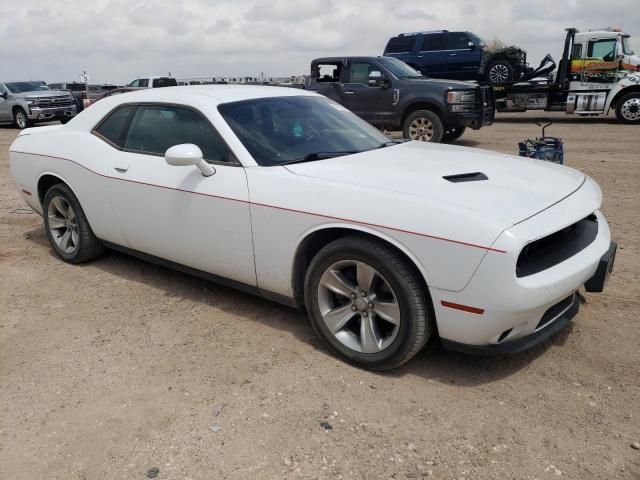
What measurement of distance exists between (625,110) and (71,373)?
1640 cm

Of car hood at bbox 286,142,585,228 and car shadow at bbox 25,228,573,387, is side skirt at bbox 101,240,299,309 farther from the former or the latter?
car hood at bbox 286,142,585,228

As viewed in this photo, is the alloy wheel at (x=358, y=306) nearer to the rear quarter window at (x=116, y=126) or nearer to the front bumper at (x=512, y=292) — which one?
the front bumper at (x=512, y=292)

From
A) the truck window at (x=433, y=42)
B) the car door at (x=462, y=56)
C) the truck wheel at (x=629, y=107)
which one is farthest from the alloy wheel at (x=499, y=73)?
the truck wheel at (x=629, y=107)

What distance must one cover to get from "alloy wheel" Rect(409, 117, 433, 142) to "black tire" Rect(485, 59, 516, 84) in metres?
7.20

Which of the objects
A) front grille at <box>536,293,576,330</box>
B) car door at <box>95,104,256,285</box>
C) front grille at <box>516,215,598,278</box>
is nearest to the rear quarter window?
car door at <box>95,104,256,285</box>

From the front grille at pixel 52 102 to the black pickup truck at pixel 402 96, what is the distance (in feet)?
38.0

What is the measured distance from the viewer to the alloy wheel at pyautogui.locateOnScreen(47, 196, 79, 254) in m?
4.91

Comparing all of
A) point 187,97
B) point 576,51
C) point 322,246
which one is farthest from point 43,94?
point 322,246

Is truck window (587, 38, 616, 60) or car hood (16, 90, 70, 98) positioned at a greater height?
truck window (587, 38, 616, 60)

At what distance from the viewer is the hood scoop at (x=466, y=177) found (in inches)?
121

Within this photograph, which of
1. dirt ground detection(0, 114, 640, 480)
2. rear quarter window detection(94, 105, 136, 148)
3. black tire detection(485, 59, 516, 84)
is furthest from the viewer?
black tire detection(485, 59, 516, 84)

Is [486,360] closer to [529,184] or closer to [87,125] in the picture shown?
[529,184]

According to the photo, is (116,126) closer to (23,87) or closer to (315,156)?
(315,156)

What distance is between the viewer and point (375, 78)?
11.9 metres
